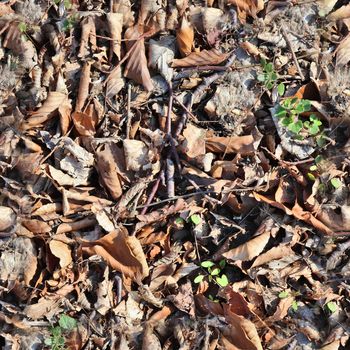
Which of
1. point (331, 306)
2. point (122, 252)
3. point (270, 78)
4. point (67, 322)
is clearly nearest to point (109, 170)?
point (122, 252)

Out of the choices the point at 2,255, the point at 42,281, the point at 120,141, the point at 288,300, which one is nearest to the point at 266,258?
the point at 288,300

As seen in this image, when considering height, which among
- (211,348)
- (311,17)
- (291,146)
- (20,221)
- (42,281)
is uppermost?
(311,17)

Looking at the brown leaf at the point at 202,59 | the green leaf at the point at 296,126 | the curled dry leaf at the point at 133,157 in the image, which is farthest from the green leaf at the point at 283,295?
the brown leaf at the point at 202,59

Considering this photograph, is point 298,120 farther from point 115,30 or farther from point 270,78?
point 115,30

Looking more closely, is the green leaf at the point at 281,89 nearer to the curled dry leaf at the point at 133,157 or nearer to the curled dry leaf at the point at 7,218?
the curled dry leaf at the point at 133,157

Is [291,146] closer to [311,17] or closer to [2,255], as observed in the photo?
[311,17]
